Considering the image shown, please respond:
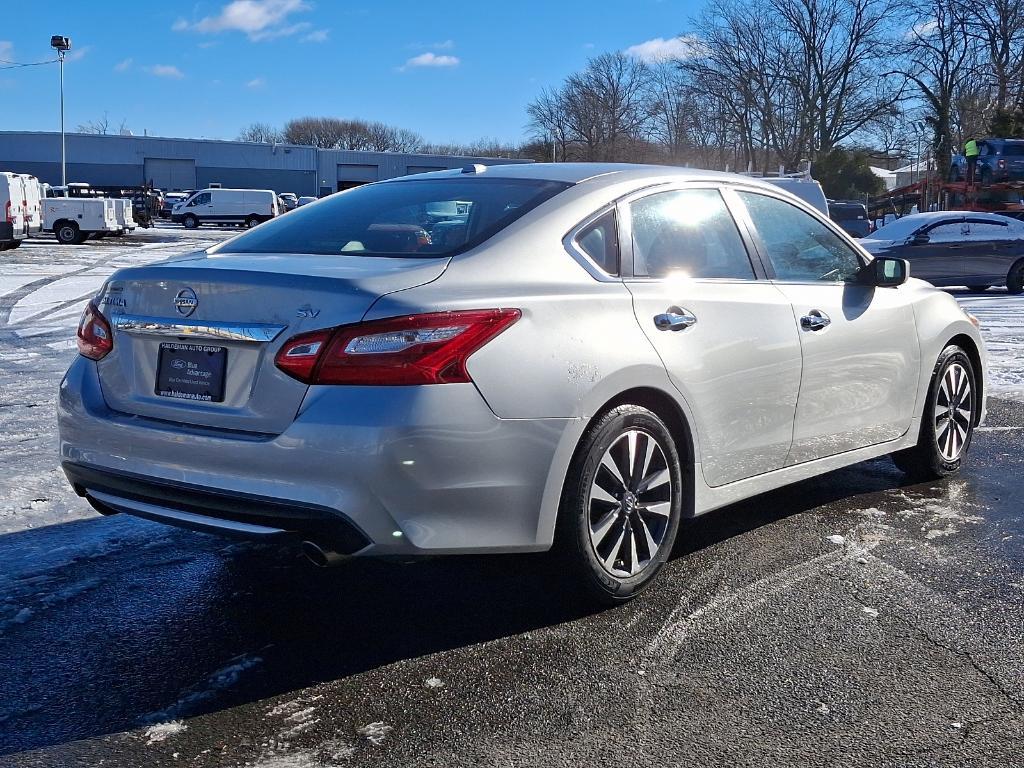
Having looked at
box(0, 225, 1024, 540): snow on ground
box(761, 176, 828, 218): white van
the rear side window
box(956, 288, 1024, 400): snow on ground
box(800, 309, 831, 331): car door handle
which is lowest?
box(0, 225, 1024, 540): snow on ground

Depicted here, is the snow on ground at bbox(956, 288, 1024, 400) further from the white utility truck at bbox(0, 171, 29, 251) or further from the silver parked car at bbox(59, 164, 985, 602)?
the white utility truck at bbox(0, 171, 29, 251)

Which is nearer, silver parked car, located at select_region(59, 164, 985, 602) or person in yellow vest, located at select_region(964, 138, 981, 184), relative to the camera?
silver parked car, located at select_region(59, 164, 985, 602)

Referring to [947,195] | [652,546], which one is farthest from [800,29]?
[652,546]

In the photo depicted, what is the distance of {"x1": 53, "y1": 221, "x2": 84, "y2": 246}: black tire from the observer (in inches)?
1395

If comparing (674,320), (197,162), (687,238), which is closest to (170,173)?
(197,162)

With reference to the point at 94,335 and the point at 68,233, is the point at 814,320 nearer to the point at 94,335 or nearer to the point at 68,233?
the point at 94,335

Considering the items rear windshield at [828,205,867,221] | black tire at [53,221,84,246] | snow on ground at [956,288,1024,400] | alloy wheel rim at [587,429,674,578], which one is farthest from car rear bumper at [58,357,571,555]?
black tire at [53,221,84,246]

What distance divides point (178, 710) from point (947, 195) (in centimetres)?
3654

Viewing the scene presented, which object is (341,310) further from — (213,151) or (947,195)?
(213,151)

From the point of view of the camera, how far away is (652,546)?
12.5 feet

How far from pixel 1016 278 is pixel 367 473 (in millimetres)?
17502

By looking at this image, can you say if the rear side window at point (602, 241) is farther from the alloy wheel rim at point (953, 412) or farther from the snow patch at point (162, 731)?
the alloy wheel rim at point (953, 412)

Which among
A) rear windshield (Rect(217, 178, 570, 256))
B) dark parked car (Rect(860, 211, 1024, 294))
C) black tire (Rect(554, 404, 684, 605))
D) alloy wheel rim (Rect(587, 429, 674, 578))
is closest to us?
black tire (Rect(554, 404, 684, 605))

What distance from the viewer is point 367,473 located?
302 centimetres
